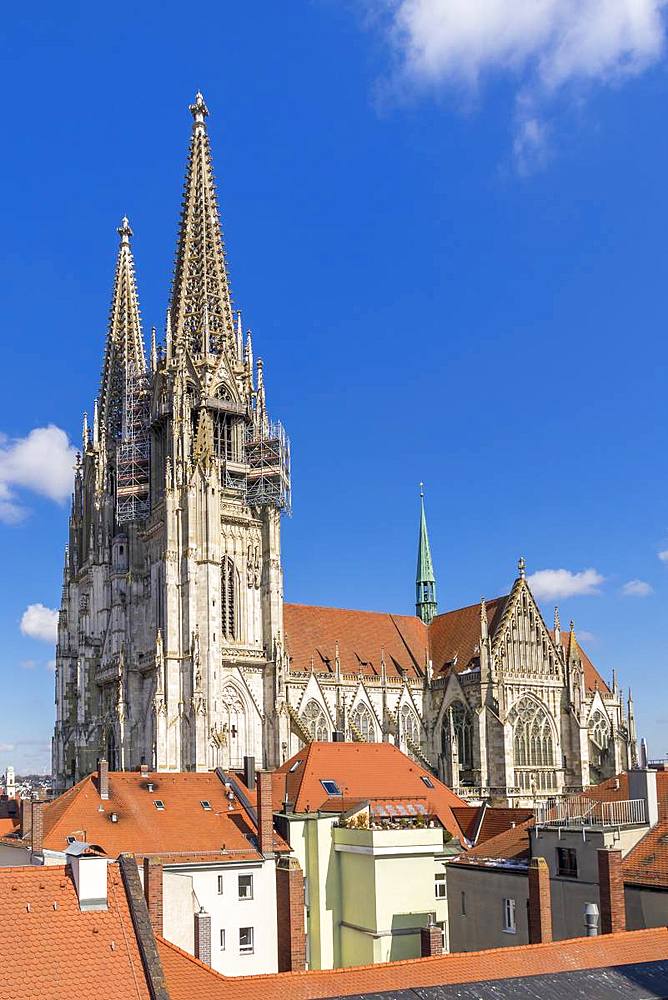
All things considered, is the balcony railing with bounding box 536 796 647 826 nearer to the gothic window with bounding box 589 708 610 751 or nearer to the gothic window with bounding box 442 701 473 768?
the gothic window with bounding box 442 701 473 768

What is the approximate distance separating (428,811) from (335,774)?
617cm

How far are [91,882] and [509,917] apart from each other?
661 inches

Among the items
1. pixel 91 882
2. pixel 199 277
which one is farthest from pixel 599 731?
pixel 91 882

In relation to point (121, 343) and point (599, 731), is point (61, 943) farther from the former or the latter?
point (121, 343)

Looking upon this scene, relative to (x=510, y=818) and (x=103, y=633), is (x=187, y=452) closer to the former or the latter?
(x=103, y=633)

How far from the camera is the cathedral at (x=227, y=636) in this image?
7062 cm

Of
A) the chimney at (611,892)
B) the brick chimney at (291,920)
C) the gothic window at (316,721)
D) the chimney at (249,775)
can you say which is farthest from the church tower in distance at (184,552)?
the chimney at (611,892)

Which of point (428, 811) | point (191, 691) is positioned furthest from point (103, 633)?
point (428, 811)

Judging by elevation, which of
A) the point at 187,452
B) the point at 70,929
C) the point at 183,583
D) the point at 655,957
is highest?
the point at 187,452

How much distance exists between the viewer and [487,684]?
257 ft

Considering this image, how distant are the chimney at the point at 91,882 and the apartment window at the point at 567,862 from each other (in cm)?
1640

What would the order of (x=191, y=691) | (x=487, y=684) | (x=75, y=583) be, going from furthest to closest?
(x=75, y=583) → (x=487, y=684) → (x=191, y=691)

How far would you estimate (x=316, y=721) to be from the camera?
3044 inches

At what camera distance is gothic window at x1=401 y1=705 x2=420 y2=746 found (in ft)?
269
